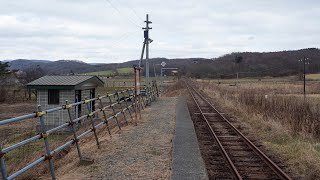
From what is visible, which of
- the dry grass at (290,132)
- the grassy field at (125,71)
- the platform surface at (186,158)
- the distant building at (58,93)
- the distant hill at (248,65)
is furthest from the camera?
the distant hill at (248,65)

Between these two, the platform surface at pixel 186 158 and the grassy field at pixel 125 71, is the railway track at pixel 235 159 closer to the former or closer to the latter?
the platform surface at pixel 186 158

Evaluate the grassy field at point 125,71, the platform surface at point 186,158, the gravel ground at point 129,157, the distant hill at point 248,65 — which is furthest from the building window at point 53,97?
the grassy field at point 125,71

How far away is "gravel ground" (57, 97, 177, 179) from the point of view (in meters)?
6.81

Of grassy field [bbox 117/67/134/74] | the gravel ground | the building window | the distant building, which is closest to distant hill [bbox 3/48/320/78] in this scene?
grassy field [bbox 117/67/134/74]

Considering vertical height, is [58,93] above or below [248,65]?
below

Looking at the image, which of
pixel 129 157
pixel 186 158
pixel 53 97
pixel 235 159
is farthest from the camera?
pixel 53 97

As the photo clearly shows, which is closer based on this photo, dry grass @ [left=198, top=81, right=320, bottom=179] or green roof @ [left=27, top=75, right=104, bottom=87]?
dry grass @ [left=198, top=81, right=320, bottom=179]

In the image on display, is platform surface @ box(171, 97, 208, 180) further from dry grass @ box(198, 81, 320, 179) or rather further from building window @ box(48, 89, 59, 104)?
building window @ box(48, 89, 59, 104)

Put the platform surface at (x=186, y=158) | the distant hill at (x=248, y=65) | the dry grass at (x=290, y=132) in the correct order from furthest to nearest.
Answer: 1. the distant hill at (x=248, y=65)
2. the dry grass at (x=290, y=132)
3. the platform surface at (x=186, y=158)

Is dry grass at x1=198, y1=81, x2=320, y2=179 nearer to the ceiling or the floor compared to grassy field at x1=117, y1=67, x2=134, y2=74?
nearer to the floor

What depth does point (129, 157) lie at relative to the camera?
827 centimetres

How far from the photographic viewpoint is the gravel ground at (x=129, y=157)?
681cm

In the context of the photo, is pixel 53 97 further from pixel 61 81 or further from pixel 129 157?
pixel 129 157

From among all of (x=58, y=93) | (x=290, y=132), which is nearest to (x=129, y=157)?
(x=290, y=132)
